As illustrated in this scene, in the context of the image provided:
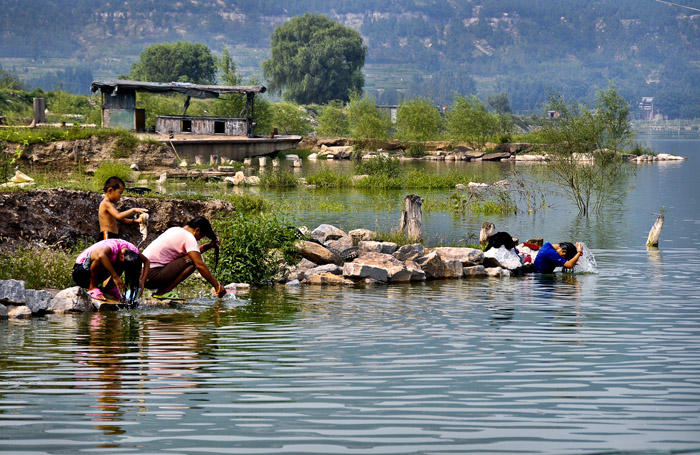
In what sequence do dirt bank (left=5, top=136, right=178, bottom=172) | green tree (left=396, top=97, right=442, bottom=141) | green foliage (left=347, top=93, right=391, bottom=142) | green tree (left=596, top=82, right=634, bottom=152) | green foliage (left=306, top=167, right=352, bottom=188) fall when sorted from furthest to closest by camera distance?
green tree (left=396, top=97, right=442, bottom=141), green foliage (left=347, top=93, right=391, bottom=142), green foliage (left=306, top=167, right=352, bottom=188), dirt bank (left=5, top=136, right=178, bottom=172), green tree (left=596, top=82, right=634, bottom=152)

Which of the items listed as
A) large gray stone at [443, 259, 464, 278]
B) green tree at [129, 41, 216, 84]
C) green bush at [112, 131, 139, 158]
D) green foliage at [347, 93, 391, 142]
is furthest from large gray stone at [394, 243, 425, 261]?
green tree at [129, 41, 216, 84]

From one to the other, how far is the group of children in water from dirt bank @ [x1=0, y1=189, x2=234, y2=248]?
11.0 ft

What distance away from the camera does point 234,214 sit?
701 inches

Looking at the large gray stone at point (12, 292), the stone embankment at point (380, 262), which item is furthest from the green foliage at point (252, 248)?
the large gray stone at point (12, 292)

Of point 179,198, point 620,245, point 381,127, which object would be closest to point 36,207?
point 179,198

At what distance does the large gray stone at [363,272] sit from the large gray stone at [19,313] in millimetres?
6037

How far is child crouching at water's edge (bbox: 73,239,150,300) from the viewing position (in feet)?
40.5

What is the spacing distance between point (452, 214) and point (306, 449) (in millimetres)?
23692

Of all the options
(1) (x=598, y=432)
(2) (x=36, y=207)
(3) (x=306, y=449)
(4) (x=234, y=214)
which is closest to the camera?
(3) (x=306, y=449)

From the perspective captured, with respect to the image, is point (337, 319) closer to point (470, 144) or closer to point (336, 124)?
point (470, 144)

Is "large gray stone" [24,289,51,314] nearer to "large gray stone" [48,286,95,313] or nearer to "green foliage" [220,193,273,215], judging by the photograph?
"large gray stone" [48,286,95,313]

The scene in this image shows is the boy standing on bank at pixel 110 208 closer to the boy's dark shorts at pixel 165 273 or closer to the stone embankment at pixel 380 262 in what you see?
the boy's dark shorts at pixel 165 273

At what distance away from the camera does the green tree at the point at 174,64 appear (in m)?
167

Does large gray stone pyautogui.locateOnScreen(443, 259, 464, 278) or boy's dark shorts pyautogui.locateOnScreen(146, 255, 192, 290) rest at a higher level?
boy's dark shorts pyautogui.locateOnScreen(146, 255, 192, 290)
